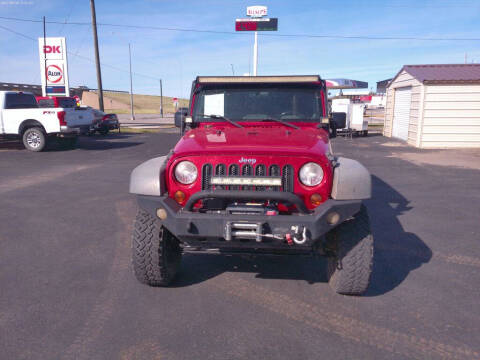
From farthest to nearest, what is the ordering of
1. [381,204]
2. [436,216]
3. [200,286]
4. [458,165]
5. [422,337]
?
[458,165], [381,204], [436,216], [200,286], [422,337]

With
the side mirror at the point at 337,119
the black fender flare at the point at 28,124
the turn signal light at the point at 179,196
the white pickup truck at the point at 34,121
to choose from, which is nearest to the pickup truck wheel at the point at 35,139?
the white pickup truck at the point at 34,121

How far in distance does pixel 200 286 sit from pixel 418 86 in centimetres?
1682

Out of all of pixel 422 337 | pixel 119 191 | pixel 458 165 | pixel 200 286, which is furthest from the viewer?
pixel 458 165

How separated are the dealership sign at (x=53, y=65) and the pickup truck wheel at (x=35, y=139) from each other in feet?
28.3

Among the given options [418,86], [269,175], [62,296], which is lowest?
[62,296]

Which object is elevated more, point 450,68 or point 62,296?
point 450,68

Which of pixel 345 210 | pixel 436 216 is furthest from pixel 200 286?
pixel 436 216

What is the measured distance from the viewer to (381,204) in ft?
23.8

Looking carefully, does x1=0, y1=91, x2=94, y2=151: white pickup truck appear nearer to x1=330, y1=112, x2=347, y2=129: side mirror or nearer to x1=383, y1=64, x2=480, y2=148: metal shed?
x1=330, y1=112, x2=347, y2=129: side mirror

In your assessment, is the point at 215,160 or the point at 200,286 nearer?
the point at 215,160

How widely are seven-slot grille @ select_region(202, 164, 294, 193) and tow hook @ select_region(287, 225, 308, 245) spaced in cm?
39

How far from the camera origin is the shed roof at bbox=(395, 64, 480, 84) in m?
16.7

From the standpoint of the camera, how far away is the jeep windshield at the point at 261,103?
463 cm

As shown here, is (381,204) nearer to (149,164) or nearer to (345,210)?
(345,210)
